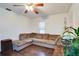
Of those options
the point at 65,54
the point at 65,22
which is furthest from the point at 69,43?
the point at 65,22

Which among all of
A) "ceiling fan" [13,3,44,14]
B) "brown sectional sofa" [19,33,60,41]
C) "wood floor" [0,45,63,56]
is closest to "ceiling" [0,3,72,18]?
"ceiling fan" [13,3,44,14]

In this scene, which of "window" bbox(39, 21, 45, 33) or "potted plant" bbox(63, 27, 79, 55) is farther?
"window" bbox(39, 21, 45, 33)

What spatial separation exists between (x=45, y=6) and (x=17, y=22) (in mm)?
565

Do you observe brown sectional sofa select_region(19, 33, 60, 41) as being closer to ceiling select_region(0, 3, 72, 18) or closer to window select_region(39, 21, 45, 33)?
window select_region(39, 21, 45, 33)

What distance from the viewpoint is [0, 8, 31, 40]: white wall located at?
5.80 feet

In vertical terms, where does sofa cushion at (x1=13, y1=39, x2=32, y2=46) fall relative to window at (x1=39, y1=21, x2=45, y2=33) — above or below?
below

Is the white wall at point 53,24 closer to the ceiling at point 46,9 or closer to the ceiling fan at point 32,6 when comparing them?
the ceiling at point 46,9

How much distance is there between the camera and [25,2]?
1.78m

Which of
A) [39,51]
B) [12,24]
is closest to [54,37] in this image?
[39,51]

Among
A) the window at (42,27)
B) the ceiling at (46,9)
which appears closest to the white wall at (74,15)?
the ceiling at (46,9)

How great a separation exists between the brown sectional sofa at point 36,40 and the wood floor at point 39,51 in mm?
65

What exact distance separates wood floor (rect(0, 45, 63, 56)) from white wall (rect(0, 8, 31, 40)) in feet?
0.90

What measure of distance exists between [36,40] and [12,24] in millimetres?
506

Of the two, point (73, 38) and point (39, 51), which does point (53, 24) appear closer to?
point (73, 38)
